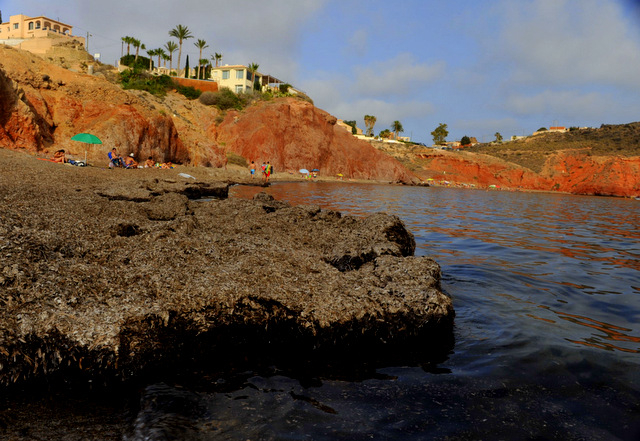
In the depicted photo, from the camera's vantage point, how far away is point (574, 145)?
8906 cm

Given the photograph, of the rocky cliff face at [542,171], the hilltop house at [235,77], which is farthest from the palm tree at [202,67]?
the rocky cliff face at [542,171]

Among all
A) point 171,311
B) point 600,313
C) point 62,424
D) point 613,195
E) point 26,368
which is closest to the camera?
point 62,424

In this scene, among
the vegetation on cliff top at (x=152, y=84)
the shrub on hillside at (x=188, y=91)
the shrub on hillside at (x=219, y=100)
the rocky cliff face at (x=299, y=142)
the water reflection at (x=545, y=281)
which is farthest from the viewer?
the shrub on hillside at (x=188, y=91)

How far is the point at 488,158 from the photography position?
8131 centimetres

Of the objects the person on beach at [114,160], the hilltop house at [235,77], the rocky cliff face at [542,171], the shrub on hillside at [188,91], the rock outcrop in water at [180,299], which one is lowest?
the rock outcrop in water at [180,299]

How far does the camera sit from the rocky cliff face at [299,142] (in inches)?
2125

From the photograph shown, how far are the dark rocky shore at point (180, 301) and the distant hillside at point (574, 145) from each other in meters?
86.3

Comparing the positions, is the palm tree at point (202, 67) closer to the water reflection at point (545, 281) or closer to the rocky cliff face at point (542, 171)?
the rocky cliff face at point (542, 171)

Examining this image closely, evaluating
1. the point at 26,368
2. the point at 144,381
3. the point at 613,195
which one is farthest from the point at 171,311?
the point at 613,195

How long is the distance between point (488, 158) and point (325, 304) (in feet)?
278

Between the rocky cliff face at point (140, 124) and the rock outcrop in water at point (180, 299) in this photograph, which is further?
the rocky cliff face at point (140, 124)

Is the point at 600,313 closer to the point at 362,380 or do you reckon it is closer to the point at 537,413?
the point at 537,413

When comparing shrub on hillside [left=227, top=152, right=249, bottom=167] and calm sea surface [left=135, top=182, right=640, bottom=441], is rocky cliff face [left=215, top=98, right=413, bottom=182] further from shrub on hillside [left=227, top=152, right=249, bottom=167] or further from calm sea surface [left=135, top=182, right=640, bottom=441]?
calm sea surface [left=135, top=182, right=640, bottom=441]

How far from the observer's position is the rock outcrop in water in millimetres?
3100
